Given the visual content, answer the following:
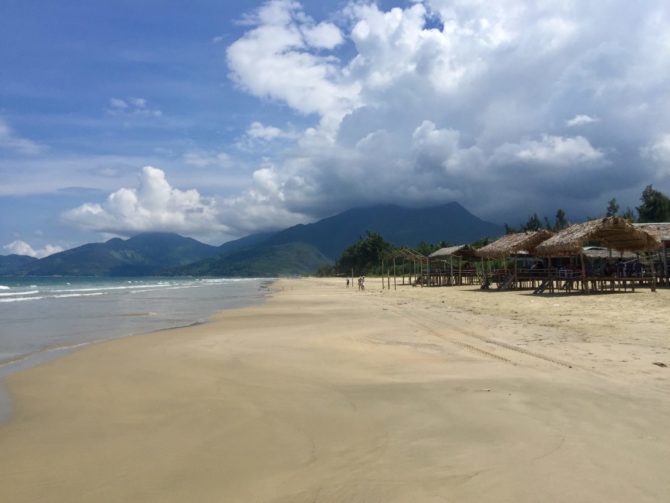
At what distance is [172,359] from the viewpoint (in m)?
8.29

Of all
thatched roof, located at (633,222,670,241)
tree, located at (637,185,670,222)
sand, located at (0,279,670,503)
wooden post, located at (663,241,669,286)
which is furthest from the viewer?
tree, located at (637,185,670,222)

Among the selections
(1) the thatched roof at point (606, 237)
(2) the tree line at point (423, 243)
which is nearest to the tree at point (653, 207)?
(2) the tree line at point (423, 243)

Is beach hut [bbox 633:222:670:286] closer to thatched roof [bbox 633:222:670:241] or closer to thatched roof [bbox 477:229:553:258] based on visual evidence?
thatched roof [bbox 633:222:670:241]

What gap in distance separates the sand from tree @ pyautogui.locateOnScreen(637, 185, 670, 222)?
53330 millimetres

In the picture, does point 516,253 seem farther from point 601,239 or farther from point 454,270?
point 454,270

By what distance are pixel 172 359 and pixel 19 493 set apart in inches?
202

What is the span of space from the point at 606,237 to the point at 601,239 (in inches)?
8.7

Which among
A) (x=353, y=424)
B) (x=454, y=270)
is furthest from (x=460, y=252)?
(x=353, y=424)

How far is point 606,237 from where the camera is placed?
2197 cm

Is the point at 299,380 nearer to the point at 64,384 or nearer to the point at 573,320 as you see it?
the point at 64,384

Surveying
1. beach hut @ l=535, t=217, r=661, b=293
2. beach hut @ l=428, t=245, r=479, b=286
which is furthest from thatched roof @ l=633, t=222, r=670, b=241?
beach hut @ l=428, t=245, r=479, b=286

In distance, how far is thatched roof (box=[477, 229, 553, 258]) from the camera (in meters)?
26.0

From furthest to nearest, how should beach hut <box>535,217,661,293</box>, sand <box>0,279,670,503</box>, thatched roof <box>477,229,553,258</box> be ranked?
thatched roof <box>477,229,553,258</box>
beach hut <box>535,217,661,293</box>
sand <box>0,279,670,503</box>

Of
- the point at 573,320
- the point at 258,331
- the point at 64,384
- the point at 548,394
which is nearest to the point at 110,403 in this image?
the point at 64,384
